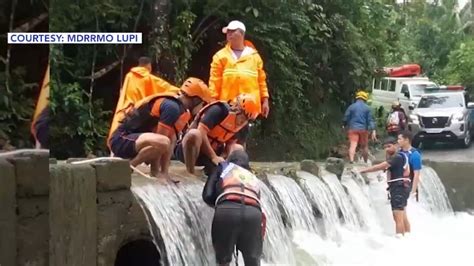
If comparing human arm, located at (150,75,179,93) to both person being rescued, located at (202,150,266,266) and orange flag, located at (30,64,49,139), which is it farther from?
orange flag, located at (30,64,49,139)

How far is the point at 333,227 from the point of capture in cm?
416

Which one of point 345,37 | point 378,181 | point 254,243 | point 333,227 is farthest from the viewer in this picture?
point 378,181

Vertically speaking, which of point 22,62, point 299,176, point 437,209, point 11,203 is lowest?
point 437,209

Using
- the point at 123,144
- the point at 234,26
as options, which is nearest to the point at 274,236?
the point at 123,144

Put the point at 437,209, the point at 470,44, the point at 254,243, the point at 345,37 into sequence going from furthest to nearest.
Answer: the point at 437,209 < the point at 470,44 < the point at 345,37 < the point at 254,243

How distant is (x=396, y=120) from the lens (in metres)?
3.72

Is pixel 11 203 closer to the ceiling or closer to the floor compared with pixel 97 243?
closer to the ceiling

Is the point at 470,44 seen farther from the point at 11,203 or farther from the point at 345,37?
the point at 11,203

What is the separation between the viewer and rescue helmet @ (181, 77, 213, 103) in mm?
2594

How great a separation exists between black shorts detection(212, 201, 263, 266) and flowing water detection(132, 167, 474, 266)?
20cm

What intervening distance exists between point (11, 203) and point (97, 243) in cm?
85

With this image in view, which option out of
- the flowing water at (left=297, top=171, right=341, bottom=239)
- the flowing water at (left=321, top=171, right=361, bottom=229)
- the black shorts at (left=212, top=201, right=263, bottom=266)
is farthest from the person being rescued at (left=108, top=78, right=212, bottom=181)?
the flowing water at (left=321, top=171, right=361, bottom=229)

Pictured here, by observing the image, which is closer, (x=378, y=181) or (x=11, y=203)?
(x=11, y=203)

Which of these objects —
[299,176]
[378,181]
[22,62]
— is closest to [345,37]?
[299,176]
